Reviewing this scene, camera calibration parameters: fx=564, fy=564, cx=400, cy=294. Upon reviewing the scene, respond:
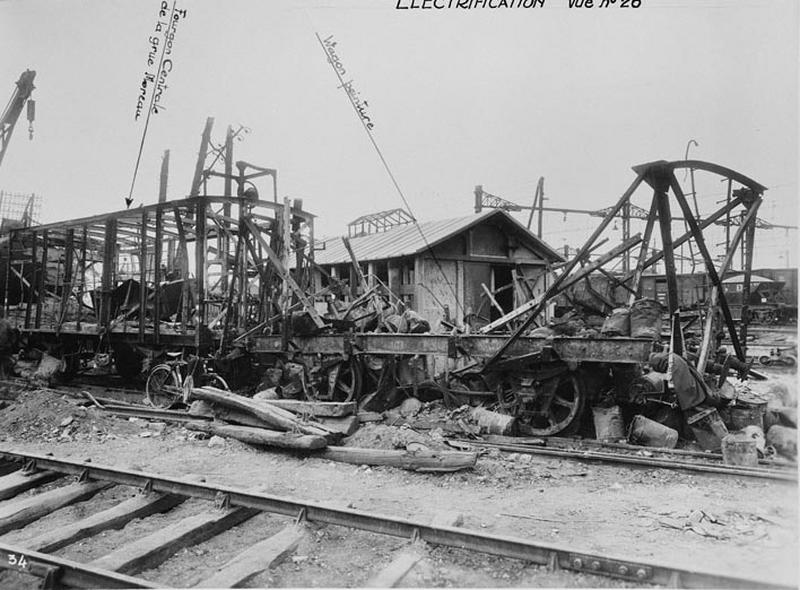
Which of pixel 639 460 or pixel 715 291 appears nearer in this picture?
pixel 639 460

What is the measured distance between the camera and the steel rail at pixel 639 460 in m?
5.14

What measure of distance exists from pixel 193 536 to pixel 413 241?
1296cm

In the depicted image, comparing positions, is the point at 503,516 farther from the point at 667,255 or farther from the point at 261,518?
the point at 667,255

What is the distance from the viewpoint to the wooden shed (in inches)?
600

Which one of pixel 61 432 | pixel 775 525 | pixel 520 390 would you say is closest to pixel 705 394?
pixel 520 390

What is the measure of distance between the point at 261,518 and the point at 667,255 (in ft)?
16.6

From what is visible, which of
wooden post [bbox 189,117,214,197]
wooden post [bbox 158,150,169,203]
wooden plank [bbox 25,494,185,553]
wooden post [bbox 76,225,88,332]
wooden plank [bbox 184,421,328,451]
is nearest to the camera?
wooden plank [bbox 25,494,185,553]

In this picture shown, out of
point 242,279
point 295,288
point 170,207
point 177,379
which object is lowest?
point 177,379

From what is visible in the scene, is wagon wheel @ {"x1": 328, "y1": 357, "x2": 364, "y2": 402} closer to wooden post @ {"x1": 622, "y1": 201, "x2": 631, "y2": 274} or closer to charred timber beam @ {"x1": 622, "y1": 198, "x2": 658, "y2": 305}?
charred timber beam @ {"x1": 622, "y1": 198, "x2": 658, "y2": 305}

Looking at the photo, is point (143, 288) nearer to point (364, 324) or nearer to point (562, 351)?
point (364, 324)

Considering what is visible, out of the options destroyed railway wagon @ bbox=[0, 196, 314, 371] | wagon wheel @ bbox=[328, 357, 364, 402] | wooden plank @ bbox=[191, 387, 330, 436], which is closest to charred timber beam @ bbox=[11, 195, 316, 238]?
destroyed railway wagon @ bbox=[0, 196, 314, 371]

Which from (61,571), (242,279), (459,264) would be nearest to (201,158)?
(459,264)

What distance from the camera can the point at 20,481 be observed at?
16.8ft

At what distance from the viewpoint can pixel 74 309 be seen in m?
13.9
